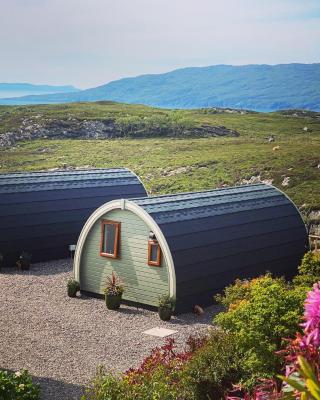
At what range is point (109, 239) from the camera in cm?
2320

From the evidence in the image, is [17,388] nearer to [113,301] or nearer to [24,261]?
[113,301]

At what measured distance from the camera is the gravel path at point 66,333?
16078mm

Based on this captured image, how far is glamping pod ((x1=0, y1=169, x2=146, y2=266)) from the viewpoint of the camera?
2831cm

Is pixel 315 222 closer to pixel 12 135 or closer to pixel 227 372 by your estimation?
pixel 227 372

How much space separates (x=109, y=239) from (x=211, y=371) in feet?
34.8

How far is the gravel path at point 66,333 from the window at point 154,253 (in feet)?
5.48

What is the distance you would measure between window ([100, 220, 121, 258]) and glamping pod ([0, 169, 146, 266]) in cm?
643

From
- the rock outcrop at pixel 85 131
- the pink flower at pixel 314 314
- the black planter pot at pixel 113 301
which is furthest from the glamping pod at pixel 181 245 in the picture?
the rock outcrop at pixel 85 131

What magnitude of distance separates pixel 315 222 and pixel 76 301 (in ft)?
58.6

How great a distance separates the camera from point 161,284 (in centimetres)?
2139

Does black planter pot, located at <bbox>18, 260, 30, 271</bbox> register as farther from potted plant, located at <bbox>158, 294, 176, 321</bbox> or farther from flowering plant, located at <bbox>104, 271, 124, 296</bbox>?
potted plant, located at <bbox>158, 294, 176, 321</bbox>

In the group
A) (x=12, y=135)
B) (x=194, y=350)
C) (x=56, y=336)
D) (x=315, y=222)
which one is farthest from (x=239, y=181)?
(x=12, y=135)

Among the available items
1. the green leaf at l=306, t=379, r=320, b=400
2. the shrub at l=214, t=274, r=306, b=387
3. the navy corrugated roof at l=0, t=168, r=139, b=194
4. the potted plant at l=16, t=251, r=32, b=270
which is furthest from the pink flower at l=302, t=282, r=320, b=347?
the navy corrugated roof at l=0, t=168, r=139, b=194

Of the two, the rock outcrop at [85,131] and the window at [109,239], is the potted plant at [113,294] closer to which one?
the window at [109,239]
